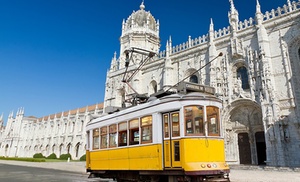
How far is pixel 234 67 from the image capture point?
79.3 feet

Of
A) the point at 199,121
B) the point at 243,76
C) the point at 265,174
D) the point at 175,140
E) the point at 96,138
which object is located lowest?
the point at 265,174

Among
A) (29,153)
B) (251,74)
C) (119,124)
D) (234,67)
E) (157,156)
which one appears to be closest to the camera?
(157,156)

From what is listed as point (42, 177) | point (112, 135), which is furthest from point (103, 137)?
point (42, 177)

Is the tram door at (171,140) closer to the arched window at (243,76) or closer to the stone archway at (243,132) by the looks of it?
the stone archway at (243,132)

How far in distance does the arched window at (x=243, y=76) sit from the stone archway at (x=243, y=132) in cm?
186

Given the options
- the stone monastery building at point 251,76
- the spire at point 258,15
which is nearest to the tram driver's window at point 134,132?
the stone monastery building at point 251,76

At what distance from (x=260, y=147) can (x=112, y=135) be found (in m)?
16.6

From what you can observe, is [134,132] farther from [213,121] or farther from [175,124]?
[213,121]

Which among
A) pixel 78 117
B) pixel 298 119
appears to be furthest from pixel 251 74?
pixel 78 117

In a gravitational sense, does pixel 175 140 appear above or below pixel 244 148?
above

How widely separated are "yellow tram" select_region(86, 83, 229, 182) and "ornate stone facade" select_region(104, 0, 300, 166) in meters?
8.51

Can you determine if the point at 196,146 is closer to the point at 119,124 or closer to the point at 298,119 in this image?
the point at 119,124

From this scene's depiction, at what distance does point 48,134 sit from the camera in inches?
2170

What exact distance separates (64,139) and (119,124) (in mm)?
43290
